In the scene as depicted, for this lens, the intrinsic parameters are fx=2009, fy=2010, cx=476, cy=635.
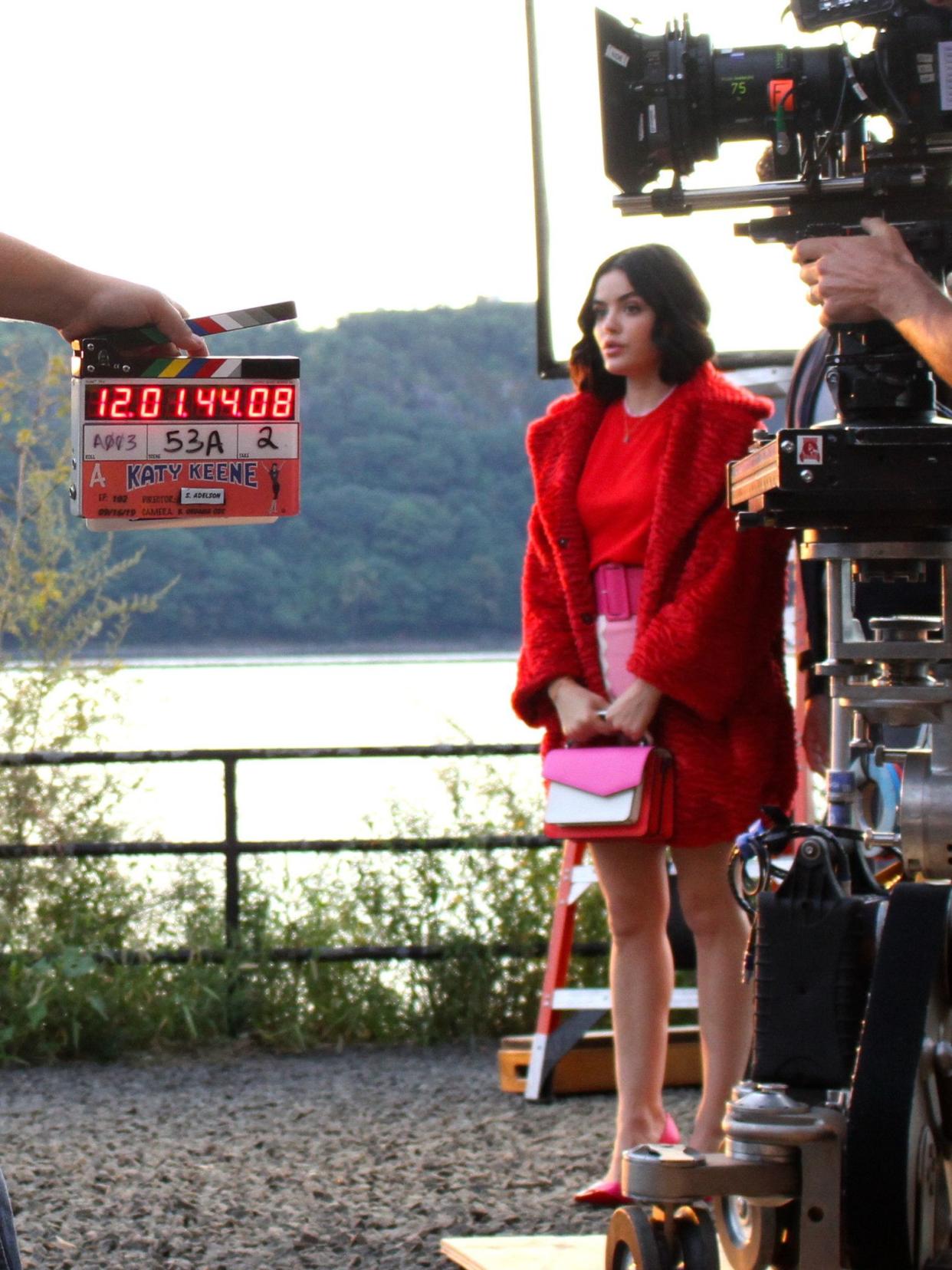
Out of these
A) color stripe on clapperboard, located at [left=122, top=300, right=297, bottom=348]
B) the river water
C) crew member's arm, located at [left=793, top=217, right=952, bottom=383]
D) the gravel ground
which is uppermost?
crew member's arm, located at [left=793, top=217, right=952, bottom=383]

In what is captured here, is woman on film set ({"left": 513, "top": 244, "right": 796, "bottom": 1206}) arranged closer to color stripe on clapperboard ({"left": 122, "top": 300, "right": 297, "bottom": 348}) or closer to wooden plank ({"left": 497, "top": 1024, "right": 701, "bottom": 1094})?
wooden plank ({"left": 497, "top": 1024, "right": 701, "bottom": 1094})

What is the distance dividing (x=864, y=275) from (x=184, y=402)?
1265 millimetres

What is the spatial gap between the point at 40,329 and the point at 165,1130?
3.48 meters

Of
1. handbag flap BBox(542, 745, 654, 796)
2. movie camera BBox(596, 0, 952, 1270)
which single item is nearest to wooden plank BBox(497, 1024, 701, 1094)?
handbag flap BBox(542, 745, 654, 796)

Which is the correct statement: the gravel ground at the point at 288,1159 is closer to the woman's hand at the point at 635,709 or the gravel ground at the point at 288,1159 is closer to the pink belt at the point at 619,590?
the woman's hand at the point at 635,709

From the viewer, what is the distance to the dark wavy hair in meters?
4.75

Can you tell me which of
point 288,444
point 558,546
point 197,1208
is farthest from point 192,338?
point 197,1208

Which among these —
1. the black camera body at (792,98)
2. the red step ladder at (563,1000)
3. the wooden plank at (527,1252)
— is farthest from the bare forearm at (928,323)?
the red step ladder at (563,1000)

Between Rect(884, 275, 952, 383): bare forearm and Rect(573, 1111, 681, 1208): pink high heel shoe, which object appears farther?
Rect(573, 1111, 681, 1208): pink high heel shoe

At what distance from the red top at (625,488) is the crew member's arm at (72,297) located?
7.20 feet

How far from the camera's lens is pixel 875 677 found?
11.5 feet

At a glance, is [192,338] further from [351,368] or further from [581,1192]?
[351,368]

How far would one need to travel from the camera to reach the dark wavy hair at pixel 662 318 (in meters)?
4.75

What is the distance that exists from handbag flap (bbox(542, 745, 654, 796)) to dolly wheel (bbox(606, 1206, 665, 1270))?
1.29 m
